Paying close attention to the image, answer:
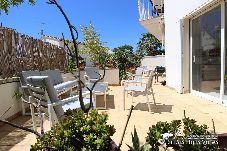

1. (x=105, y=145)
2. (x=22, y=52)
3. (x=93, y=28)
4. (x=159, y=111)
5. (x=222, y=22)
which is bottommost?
(x=159, y=111)

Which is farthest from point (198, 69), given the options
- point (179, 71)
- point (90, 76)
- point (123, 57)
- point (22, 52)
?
point (123, 57)

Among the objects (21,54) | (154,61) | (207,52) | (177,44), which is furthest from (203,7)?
(154,61)

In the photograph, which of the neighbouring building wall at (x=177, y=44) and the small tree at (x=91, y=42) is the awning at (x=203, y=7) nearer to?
the neighbouring building wall at (x=177, y=44)

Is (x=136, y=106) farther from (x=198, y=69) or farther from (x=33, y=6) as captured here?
(x=33, y=6)

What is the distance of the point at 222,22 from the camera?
268 inches

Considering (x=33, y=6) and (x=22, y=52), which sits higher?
(x=33, y=6)

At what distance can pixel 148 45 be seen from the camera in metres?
48.6

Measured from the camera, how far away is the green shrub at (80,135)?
195 centimetres

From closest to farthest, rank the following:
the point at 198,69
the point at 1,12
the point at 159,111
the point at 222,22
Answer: the point at 1,12
the point at 159,111
the point at 222,22
the point at 198,69

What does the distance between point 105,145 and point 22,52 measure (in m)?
6.53

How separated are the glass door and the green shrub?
18.9 feet

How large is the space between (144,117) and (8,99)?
296cm

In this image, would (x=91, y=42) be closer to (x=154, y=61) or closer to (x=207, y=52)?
(x=154, y=61)

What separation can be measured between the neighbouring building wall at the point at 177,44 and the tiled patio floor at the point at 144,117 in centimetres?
123
